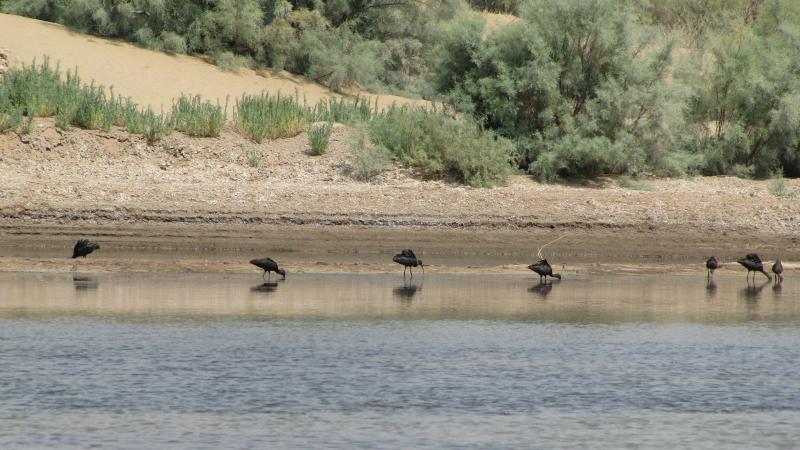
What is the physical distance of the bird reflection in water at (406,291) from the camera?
18844 mm

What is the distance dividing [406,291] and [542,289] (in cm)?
215

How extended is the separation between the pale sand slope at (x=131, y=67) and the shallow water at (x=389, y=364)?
51.8ft

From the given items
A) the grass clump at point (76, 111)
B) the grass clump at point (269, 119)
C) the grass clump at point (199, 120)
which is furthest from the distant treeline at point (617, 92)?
the grass clump at point (76, 111)

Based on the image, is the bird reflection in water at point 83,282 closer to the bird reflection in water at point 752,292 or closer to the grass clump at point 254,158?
the grass clump at point 254,158

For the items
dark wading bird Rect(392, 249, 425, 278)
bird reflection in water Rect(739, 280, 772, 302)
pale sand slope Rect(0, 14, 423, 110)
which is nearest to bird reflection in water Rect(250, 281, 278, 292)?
dark wading bird Rect(392, 249, 425, 278)

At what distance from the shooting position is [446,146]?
27.0 metres

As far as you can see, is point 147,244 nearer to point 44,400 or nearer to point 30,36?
point 44,400

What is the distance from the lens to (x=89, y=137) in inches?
1090

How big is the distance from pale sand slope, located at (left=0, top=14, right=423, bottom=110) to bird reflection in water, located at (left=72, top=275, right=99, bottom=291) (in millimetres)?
14628

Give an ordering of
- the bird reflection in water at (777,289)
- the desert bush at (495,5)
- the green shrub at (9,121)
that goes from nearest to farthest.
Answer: the bird reflection in water at (777,289)
the green shrub at (9,121)
the desert bush at (495,5)

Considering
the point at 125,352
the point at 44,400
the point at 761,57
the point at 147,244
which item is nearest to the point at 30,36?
the point at 147,244

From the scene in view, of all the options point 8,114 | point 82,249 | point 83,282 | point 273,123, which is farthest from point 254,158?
point 83,282

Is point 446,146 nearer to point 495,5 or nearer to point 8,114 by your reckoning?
point 8,114

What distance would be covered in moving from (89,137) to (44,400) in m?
17.2
